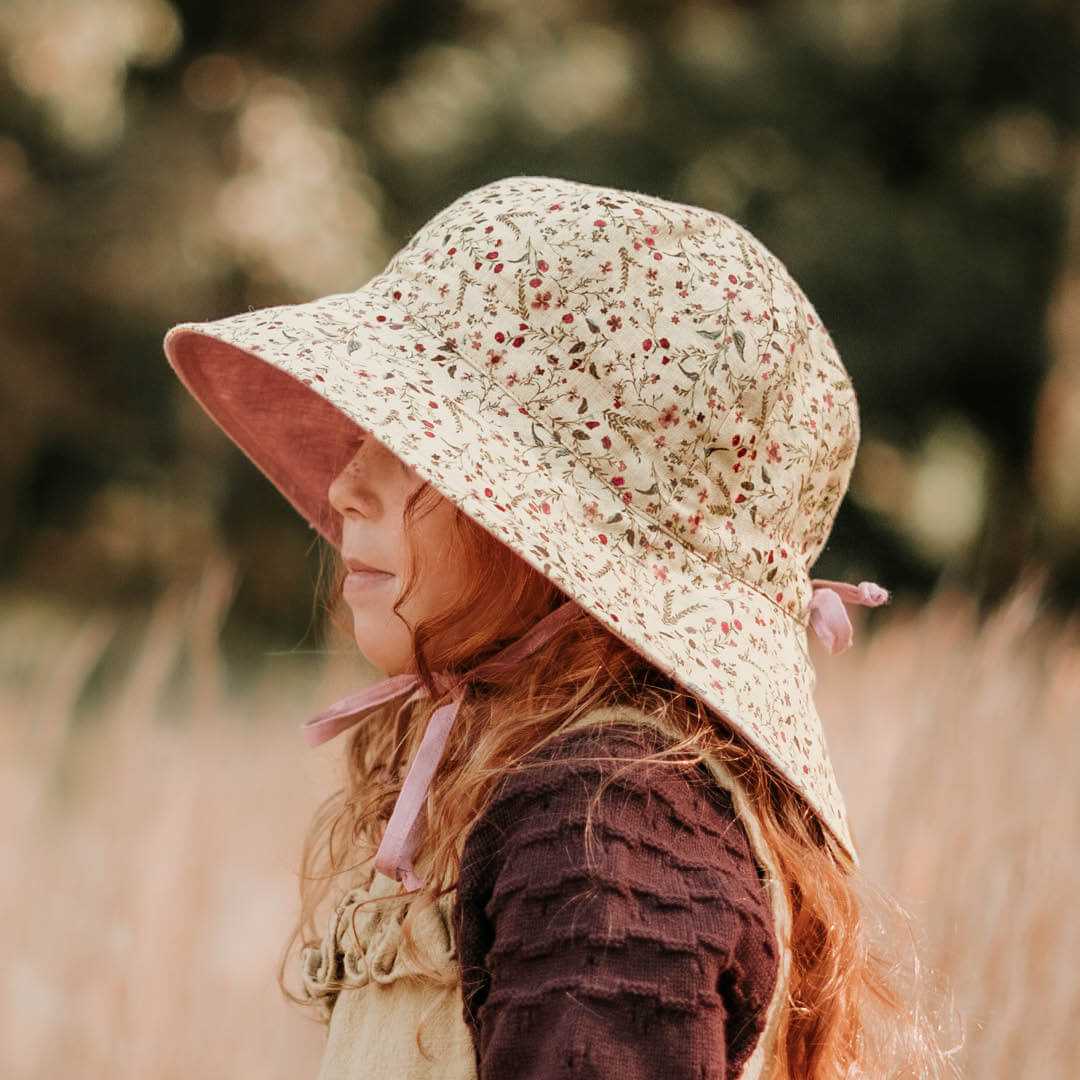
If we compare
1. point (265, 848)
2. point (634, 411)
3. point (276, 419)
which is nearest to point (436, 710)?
point (634, 411)

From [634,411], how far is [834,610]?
33 cm

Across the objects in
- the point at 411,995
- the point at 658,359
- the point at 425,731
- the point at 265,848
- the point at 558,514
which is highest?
the point at 658,359

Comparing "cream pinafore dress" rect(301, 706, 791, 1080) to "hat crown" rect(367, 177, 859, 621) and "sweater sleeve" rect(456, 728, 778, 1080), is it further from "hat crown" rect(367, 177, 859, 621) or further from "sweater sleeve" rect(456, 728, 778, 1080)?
"hat crown" rect(367, 177, 859, 621)

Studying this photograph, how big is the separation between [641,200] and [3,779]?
213cm

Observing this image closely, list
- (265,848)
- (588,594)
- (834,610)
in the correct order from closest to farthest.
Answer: (588,594) → (834,610) → (265,848)

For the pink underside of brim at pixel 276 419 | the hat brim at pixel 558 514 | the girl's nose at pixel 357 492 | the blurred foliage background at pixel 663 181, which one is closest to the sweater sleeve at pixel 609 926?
the hat brim at pixel 558 514

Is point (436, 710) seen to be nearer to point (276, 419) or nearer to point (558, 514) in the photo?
point (558, 514)

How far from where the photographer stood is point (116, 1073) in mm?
2232

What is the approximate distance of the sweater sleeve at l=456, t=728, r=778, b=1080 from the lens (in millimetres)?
888

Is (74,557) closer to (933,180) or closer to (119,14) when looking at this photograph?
(119,14)

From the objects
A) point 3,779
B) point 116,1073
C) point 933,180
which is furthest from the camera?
point 933,180

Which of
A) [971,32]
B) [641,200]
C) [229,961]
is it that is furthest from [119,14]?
[641,200]

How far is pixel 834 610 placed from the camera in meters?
1.31

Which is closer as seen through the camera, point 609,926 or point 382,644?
point 609,926
